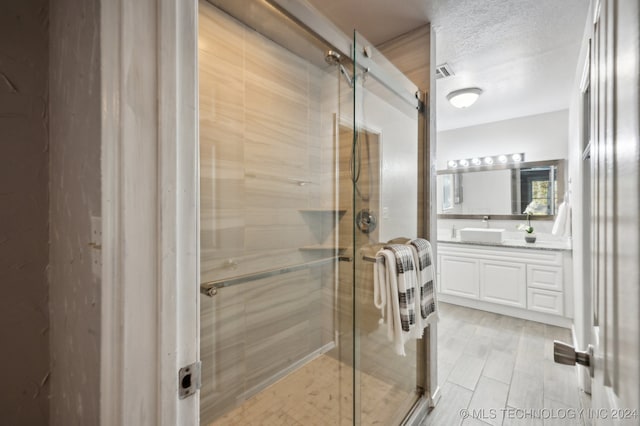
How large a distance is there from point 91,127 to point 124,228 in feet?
0.74

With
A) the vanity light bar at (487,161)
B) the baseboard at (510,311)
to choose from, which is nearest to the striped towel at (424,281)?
the baseboard at (510,311)

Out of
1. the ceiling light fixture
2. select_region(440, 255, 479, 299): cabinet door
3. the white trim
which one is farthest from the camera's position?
select_region(440, 255, 479, 299): cabinet door

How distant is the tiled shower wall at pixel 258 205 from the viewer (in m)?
1.54

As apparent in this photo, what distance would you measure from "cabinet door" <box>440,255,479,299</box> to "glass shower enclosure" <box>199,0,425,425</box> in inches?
78.9

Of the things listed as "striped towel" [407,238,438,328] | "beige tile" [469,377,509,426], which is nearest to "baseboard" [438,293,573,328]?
"beige tile" [469,377,509,426]

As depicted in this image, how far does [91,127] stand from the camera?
528mm

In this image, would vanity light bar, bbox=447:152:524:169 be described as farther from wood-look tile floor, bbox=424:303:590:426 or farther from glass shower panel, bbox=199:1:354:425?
glass shower panel, bbox=199:1:354:425

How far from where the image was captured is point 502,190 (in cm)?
378

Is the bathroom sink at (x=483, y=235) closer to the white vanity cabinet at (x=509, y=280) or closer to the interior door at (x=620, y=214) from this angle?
the white vanity cabinet at (x=509, y=280)

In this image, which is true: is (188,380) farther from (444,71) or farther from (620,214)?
(444,71)

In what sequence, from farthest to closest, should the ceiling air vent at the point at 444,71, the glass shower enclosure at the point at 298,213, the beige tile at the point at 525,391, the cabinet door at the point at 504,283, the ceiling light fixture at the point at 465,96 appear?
the cabinet door at the point at 504,283 < the ceiling light fixture at the point at 465,96 < the ceiling air vent at the point at 444,71 < the beige tile at the point at 525,391 < the glass shower enclosure at the point at 298,213

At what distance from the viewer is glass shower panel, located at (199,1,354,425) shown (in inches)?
60.2

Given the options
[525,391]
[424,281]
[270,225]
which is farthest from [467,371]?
[270,225]

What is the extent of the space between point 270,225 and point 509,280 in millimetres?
2939
